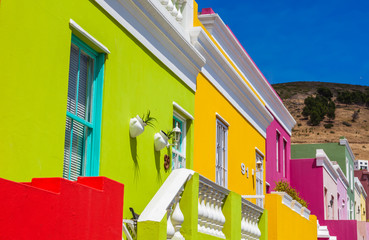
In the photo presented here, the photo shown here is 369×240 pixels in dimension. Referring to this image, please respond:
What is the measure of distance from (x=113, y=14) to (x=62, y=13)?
1.29 metres

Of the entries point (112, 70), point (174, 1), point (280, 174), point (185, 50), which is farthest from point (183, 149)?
point (280, 174)

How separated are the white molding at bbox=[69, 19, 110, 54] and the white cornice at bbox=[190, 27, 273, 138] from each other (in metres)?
4.01

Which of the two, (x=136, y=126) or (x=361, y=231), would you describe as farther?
(x=361, y=231)

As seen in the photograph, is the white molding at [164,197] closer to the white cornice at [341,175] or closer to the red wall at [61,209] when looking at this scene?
the red wall at [61,209]

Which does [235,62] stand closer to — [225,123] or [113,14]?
[225,123]

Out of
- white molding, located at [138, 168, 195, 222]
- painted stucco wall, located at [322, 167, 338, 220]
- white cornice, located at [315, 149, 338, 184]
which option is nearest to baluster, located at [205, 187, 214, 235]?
white molding, located at [138, 168, 195, 222]

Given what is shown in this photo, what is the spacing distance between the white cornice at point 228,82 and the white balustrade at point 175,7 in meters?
0.48

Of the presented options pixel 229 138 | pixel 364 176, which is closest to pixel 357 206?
pixel 364 176

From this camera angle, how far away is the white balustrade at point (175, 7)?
10.4 meters

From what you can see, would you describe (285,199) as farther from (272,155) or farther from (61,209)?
(61,209)

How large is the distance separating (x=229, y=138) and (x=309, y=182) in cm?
1396

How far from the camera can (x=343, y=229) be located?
83.1 ft

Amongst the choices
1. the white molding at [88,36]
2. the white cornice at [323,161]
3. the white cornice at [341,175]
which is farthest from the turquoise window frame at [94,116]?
the white cornice at [341,175]

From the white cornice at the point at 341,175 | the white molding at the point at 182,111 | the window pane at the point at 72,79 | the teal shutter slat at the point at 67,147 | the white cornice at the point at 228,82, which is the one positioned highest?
the white cornice at the point at 341,175
